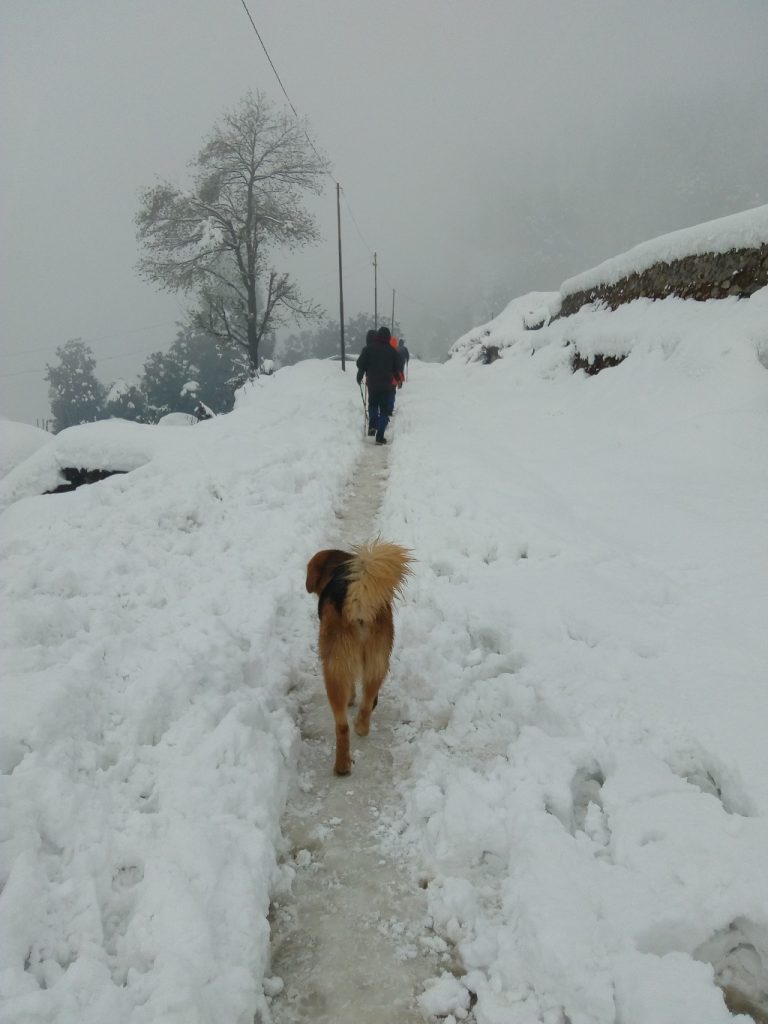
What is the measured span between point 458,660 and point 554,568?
1522 millimetres

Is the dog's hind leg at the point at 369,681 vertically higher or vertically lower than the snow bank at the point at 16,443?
lower

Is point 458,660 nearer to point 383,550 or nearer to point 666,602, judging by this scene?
point 383,550

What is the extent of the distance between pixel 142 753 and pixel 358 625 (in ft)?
4.73

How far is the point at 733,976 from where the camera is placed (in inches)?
82.0

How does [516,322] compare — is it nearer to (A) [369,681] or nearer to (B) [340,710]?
(A) [369,681]

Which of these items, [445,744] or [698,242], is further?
[698,242]

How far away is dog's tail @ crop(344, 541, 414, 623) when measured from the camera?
331 cm

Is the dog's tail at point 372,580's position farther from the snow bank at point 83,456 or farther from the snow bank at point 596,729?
the snow bank at point 83,456

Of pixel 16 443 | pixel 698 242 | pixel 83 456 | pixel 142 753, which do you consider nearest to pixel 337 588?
pixel 142 753

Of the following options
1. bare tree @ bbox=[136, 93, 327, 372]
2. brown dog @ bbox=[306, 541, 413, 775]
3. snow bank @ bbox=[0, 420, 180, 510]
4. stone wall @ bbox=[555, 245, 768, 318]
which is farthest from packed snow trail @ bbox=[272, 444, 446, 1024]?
bare tree @ bbox=[136, 93, 327, 372]

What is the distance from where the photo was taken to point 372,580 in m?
3.31

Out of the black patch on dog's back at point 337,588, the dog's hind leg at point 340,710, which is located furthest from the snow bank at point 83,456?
the dog's hind leg at point 340,710

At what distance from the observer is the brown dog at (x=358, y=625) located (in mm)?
3326

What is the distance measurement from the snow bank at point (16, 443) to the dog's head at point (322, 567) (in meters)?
13.4
